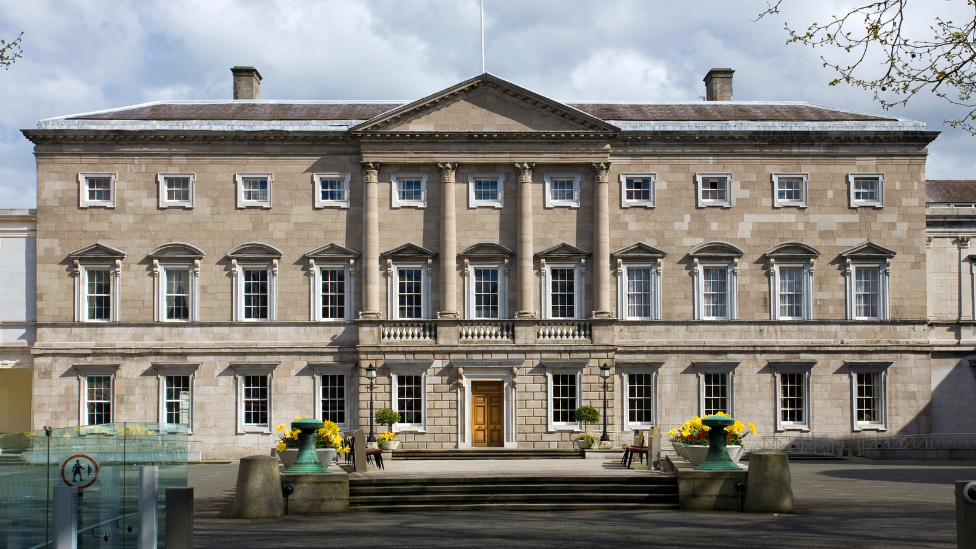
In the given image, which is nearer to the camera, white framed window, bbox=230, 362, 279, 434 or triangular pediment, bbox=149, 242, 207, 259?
white framed window, bbox=230, 362, 279, 434

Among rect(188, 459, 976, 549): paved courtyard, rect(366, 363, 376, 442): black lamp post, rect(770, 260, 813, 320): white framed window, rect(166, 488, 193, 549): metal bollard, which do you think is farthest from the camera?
rect(770, 260, 813, 320): white framed window

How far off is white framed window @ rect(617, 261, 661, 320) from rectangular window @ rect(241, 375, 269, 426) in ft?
42.7

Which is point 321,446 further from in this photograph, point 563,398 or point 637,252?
point 637,252

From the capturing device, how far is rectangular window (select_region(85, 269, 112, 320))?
3450 centimetres

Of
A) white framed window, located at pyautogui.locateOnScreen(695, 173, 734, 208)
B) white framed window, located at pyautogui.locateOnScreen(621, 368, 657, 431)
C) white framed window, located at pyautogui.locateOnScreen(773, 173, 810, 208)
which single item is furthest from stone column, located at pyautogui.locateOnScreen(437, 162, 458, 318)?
white framed window, located at pyautogui.locateOnScreen(773, 173, 810, 208)

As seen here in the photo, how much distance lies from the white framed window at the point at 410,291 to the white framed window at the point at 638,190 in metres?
7.63

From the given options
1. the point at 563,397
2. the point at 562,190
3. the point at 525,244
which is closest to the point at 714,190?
the point at 562,190

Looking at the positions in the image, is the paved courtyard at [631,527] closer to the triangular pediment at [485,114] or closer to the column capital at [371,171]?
the column capital at [371,171]

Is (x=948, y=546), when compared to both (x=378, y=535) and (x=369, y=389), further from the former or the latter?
(x=369, y=389)

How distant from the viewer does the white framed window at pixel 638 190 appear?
115 feet

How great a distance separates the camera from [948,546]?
50.1 ft

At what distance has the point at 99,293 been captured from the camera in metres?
34.6

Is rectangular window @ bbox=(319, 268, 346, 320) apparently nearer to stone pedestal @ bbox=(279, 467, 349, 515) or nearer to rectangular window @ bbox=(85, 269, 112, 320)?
rectangular window @ bbox=(85, 269, 112, 320)

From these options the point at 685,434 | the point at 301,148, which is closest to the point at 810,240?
the point at 685,434
